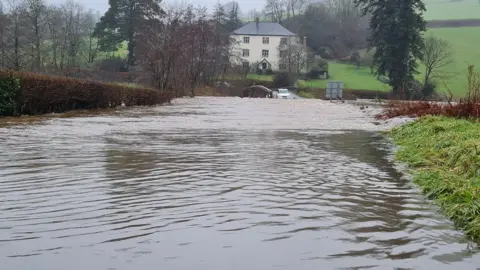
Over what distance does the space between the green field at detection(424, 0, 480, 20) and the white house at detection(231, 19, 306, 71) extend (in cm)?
4124

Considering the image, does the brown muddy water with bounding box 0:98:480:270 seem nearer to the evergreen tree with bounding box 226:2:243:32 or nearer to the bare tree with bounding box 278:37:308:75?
the bare tree with bounding box 278:37:308:75

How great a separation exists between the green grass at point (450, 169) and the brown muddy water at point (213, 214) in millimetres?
202

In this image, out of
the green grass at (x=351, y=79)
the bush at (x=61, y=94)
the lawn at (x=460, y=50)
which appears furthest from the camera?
the green grass at (x=351, y=79)

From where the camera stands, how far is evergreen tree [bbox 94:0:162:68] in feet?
241

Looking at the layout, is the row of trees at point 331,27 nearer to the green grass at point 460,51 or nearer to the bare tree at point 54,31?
the green grass at point 460,51

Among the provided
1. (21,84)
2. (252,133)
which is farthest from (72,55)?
(252,133)

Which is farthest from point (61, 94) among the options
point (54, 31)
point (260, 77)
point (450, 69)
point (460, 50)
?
point (460, 50)

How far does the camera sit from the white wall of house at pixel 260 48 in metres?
101

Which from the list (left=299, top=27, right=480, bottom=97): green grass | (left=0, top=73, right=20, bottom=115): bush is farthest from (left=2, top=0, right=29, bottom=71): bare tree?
(left=299, top=27, right=480, bottom=97): green grass

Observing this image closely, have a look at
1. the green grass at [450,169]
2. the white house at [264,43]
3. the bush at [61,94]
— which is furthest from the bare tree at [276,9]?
the green grass at [450,169]

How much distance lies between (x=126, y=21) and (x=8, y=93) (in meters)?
60.1

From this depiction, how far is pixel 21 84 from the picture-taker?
17.8 metres

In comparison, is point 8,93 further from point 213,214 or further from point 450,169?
point 450,169

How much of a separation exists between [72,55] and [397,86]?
37124mm
